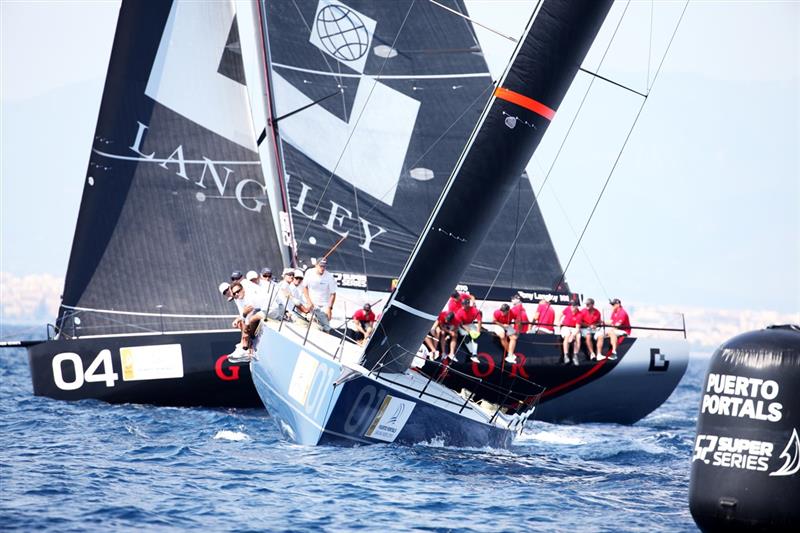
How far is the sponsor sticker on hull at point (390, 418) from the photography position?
11316mm

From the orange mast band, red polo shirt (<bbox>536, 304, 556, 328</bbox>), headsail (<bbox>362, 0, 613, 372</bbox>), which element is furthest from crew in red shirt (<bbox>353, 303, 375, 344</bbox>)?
red polo shirt (<bbox>536, 304, 556, 328</bbox>)

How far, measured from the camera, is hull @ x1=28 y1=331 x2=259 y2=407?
630 inches

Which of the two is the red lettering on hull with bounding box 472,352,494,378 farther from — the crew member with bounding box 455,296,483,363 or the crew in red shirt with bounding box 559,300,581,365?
the crew in red shirt with bounding box 559,300,581,365

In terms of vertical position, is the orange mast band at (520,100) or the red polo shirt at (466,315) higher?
the orange mast band at (520,100)

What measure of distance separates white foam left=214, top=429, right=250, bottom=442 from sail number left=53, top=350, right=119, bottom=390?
3.06 m

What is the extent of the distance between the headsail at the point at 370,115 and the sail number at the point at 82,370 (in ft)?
10.0

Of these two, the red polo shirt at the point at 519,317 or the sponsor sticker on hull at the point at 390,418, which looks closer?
the sponsor sticker on hull at the point at 390,418

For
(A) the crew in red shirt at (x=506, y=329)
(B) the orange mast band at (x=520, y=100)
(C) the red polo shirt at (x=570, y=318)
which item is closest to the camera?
(B) the orange mast band at (x=520, y=100)

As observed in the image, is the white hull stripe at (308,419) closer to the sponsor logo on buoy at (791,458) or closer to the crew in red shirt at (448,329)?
the crew in red shirt at (448,329)

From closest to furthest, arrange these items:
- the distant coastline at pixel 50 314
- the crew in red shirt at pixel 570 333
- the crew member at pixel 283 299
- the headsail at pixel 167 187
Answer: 1. the crew member at pixel 283 299
2. the headsail at pixel 167 187
3. the crew in red shirt at pixel 570 333
4. the distant coastline at pixel 50 314

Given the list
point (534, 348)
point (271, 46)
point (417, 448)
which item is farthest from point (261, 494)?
point (271, 46)

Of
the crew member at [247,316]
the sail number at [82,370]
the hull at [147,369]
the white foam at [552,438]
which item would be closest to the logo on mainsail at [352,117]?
the hull at [147,369]

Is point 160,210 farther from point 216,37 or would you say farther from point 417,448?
point 417,448

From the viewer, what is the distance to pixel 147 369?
16.0 meters
